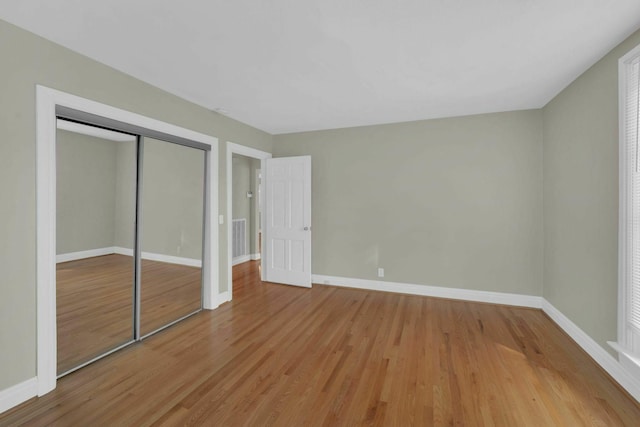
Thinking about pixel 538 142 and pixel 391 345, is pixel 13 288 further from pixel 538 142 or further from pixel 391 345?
pixel 538 142

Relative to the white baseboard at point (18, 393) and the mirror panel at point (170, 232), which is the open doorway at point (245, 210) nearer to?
the mirror panel at point (170, 232)

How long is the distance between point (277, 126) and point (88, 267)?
3061 millimetres

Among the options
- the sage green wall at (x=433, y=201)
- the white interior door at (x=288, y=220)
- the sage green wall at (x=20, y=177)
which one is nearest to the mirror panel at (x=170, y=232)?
the sage green wall at (x=20, y=177)

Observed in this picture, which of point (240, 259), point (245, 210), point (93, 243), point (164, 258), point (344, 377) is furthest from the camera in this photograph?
point (245, 210)

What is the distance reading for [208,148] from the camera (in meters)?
3.55

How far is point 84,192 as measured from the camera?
2418 millimetres

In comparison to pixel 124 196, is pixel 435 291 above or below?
below

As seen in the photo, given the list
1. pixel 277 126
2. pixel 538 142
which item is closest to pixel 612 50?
pixel 538 142

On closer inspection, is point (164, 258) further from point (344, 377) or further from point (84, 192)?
point (344, 377)

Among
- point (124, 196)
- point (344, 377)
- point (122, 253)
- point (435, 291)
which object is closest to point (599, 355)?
point (435, 291)

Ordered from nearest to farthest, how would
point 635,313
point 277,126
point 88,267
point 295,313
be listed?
point 635,313, point 88,267, point 295,313, point 277,126

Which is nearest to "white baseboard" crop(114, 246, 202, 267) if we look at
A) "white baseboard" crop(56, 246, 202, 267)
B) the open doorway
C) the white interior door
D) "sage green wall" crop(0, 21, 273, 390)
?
"white baseboard" crop(56, 246, 202, 267)

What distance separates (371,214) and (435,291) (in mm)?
1459

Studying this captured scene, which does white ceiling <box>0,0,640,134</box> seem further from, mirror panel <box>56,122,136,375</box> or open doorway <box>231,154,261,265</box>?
open doorway <box>231,154,261,265</box>
